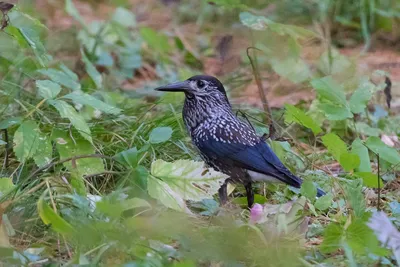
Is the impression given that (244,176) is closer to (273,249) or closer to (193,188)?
(193,188)

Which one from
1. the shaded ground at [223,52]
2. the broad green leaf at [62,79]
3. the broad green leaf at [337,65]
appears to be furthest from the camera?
the shaded ground at [223,52]

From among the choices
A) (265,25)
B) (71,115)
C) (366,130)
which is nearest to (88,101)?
(71,115)

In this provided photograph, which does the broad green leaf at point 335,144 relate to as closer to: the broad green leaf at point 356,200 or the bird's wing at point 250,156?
the bird's wing at point 250,156

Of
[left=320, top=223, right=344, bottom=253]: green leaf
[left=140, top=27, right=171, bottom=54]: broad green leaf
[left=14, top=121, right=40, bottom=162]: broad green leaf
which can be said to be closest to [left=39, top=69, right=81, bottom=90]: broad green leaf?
[left=14, top=121, right=40, bottom=162]: broad green leaf

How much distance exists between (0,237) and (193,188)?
808 millimetres

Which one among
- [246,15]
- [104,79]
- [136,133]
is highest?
[246,15]

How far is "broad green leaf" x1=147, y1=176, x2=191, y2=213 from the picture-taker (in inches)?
143

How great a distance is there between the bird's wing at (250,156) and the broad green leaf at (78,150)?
57 centimetres

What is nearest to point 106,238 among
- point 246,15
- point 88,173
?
point 88,173

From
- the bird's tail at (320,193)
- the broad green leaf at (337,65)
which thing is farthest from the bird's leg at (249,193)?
the broad green leaf at (337,65)

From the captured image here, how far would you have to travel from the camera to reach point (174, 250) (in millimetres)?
3318

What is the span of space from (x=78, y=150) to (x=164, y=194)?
76cm

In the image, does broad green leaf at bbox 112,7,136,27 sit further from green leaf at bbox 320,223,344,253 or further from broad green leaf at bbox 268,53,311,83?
green leaf at bbox 320,223,344,253

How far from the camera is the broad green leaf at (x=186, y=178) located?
12.1ft
